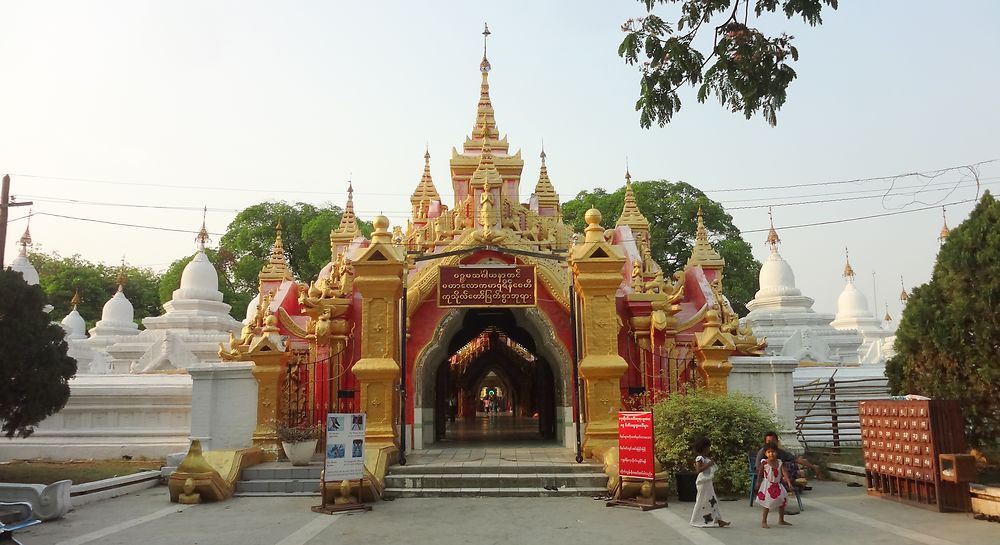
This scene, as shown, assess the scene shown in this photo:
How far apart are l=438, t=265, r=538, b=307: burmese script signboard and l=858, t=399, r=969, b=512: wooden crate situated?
5.45 meters

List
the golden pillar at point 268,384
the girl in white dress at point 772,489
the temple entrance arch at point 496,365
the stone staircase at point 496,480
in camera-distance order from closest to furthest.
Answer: the girl in white dress at point 772,489, the stone staircase at point 496,480, the golden pillar at point 268,384, the temple entrance arch at point 496,365

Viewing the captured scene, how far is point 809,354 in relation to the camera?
23.8 meters

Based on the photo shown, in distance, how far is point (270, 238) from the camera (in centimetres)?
3838

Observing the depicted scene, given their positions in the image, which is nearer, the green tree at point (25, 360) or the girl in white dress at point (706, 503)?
the girl in white dress at point (706, 503)

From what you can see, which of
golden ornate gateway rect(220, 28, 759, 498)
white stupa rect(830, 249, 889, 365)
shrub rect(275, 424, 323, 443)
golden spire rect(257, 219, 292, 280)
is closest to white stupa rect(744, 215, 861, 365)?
white stupa rect(830, 249, 889, 365)

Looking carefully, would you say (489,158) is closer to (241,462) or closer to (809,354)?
(241,462)

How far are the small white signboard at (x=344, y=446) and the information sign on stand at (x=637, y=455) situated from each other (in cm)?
341

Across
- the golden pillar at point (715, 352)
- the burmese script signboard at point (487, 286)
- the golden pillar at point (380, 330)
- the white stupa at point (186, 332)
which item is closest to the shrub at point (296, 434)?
the golden pillar at point (380, 330)

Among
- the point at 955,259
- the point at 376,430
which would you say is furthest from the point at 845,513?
the point at 376,430

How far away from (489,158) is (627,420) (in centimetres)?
669

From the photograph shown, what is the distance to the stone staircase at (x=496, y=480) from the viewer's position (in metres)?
10.0

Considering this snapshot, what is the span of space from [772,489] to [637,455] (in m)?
1.83

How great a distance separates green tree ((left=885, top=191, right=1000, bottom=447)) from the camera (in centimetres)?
845

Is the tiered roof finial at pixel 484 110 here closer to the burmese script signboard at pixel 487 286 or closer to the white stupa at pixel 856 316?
the burmese script signboard at pixel 487 286
